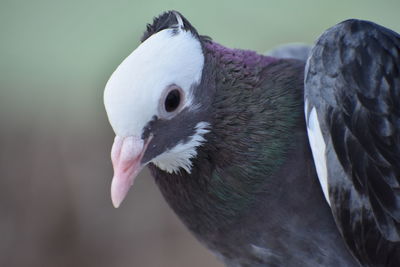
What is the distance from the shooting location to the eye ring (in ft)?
9.43

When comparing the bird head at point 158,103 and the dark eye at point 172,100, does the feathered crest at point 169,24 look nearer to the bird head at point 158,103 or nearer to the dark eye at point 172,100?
the bird head at point 158,103

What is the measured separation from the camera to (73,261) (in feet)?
21.4

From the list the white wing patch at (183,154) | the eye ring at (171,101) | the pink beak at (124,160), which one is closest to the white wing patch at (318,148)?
the white wing patch at (183,154)

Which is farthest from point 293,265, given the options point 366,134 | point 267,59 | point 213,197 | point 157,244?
point 157,244

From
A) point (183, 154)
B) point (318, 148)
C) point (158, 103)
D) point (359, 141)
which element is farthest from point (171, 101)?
point (359, 141)

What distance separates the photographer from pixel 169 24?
10.3ft

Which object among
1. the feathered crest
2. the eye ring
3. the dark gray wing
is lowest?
the dark gray wing

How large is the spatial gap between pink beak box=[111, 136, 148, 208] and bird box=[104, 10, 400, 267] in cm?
4

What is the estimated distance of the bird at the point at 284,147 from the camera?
10.0 ft

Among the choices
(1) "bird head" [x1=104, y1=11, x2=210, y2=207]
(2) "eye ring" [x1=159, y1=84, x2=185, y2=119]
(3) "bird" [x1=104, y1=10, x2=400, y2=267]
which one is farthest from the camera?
(3) "bird" [x1=104, y1=10, x2=400, y2=267]

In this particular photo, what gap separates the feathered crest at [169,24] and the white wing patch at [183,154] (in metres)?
0.48

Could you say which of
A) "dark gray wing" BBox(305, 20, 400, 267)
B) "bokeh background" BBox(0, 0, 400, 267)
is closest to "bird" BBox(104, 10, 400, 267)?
"dark gray wing" BBox(305, 20, 400, 267)

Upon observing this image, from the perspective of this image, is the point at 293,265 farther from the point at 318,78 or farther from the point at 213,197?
the point at 318,78

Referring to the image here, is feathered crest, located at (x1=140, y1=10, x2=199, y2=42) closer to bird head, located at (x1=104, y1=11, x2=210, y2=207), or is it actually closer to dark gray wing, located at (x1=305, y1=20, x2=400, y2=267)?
bird head, located at (x1=104, y1=11, x2=210, y2=207)
